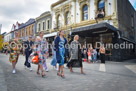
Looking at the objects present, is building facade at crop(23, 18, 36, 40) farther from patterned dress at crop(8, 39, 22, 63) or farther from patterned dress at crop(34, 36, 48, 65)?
patterned dress at crop(34, 36, 48, 65)

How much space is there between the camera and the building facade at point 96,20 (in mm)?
11820

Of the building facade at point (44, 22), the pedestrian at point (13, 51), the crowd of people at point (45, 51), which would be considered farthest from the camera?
the building facade at point (44, 22)

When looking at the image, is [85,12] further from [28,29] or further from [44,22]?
[28,29]

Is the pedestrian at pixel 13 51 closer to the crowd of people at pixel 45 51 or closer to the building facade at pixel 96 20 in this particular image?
the crowd of people at pixel 45 51

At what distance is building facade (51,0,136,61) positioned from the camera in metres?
11.8

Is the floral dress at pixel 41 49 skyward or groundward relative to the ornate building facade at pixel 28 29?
groundward

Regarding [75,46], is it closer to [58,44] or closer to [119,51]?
[58,44]

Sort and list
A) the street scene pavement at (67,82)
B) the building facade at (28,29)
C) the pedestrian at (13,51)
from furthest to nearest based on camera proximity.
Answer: the building facade at (28,29) < the pedestrian at (13,51) < the street scene pavement at (67,82)

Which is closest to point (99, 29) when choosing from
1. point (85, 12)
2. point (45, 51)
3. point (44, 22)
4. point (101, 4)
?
point (101, 4)

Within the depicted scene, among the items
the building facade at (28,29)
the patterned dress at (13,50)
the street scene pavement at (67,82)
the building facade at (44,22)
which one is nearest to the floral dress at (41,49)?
the street scene pavement at (67,82)

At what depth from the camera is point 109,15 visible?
12.6 metres

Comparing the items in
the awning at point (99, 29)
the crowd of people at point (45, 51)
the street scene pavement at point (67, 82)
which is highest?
the awning at point (99, 29)

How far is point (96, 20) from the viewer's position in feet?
44.0

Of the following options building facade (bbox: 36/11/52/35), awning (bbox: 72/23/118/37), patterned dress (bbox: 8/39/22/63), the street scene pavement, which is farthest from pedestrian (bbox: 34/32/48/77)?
building facade (bbox: 36/11/52/35)
